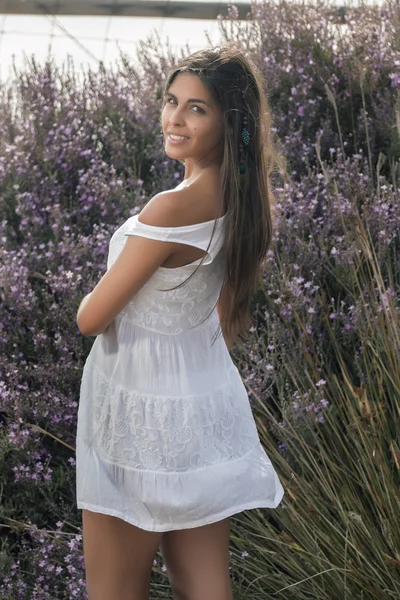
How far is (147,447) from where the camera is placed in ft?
6.15

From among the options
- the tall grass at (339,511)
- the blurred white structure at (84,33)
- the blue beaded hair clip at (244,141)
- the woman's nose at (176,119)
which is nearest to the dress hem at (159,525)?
the tall grass at (339,511)

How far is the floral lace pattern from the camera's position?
187cm

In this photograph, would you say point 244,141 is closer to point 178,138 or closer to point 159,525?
point 178,138

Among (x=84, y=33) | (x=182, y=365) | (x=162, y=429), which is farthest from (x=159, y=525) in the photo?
(x=84, y=33)

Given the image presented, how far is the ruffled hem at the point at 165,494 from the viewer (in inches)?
72.5

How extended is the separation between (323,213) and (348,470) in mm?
1173

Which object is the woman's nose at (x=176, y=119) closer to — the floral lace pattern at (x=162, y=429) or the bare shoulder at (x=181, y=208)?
the bare shoulder at (x=181, y=208)

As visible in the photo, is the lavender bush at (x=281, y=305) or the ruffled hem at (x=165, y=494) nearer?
the ruffled hem at (x=165, y=494)

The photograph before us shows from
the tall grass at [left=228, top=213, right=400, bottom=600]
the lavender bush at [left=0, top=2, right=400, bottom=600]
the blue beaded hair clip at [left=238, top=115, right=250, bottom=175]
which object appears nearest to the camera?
the blue beaded hair clip at [left=238, top=115, right=250, bottom=175]

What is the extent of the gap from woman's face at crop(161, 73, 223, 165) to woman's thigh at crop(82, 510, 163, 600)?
0.77m

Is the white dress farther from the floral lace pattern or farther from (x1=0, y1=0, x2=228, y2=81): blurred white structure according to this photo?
(x1=0, y1=0, x2=228, y2=81): blurred white structure

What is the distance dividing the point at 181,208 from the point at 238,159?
17cm

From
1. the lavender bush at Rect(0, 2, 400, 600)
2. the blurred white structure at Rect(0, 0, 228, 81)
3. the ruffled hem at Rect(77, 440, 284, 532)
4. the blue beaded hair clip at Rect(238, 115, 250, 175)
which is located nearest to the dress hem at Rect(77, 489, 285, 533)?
the ruffled hem at Rect(77, 440, 284, 532)

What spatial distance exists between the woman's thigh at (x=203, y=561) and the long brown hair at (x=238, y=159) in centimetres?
50
